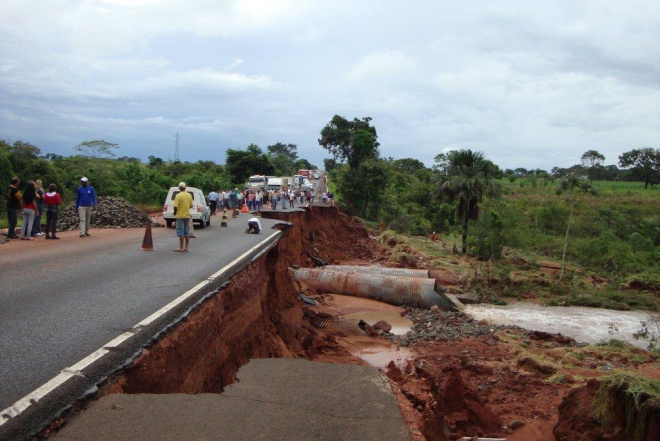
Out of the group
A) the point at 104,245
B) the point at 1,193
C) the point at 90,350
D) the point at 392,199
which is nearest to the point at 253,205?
the point at 1,193

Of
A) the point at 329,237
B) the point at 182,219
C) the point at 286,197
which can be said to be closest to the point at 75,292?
the point at 182,219

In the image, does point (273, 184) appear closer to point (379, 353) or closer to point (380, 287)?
point (380, 287)

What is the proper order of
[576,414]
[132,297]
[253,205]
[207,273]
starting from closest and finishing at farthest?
[132,297] → [576,414] → [207,273] → [253,205]

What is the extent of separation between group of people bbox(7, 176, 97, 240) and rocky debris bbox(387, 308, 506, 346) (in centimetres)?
1083

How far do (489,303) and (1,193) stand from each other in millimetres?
24362

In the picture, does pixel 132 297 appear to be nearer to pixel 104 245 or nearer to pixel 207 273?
pixel 207 273

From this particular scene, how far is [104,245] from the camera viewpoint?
51.5 feet

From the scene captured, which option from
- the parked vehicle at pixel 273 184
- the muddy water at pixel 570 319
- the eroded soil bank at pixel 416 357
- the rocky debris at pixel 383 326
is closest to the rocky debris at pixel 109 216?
the eroded soil bank at pixel 416 357

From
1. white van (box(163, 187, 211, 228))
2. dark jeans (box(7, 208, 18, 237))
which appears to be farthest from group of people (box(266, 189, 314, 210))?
dark jeans (box(7, 208, 18, 237))

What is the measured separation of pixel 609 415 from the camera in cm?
858

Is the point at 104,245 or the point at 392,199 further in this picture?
the point at 392,199

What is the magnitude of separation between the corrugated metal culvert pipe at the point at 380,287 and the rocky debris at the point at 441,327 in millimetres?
714

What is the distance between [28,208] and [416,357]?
12173 millimetres

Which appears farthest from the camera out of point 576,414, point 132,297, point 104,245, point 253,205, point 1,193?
point 253,205
